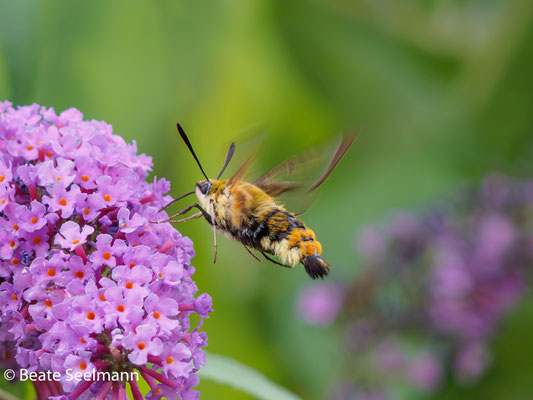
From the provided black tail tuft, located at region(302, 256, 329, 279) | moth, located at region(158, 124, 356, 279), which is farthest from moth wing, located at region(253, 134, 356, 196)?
black tail tuft, located at region(302, 256, 329, 279)

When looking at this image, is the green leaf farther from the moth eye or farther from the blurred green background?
the blurred green background

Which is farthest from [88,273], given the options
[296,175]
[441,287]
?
[441,287]

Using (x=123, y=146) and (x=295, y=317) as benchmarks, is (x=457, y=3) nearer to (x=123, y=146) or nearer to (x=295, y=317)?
(x=295, y=317)

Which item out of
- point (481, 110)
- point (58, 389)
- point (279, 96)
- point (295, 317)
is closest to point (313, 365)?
point (295, 317)

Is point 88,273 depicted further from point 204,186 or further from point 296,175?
point 296,175

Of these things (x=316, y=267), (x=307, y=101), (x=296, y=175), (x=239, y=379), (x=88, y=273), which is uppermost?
(x=307, y=101)

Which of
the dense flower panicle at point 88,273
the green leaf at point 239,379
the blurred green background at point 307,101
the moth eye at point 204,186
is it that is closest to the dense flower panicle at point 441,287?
the blurred green background at point 307,101
